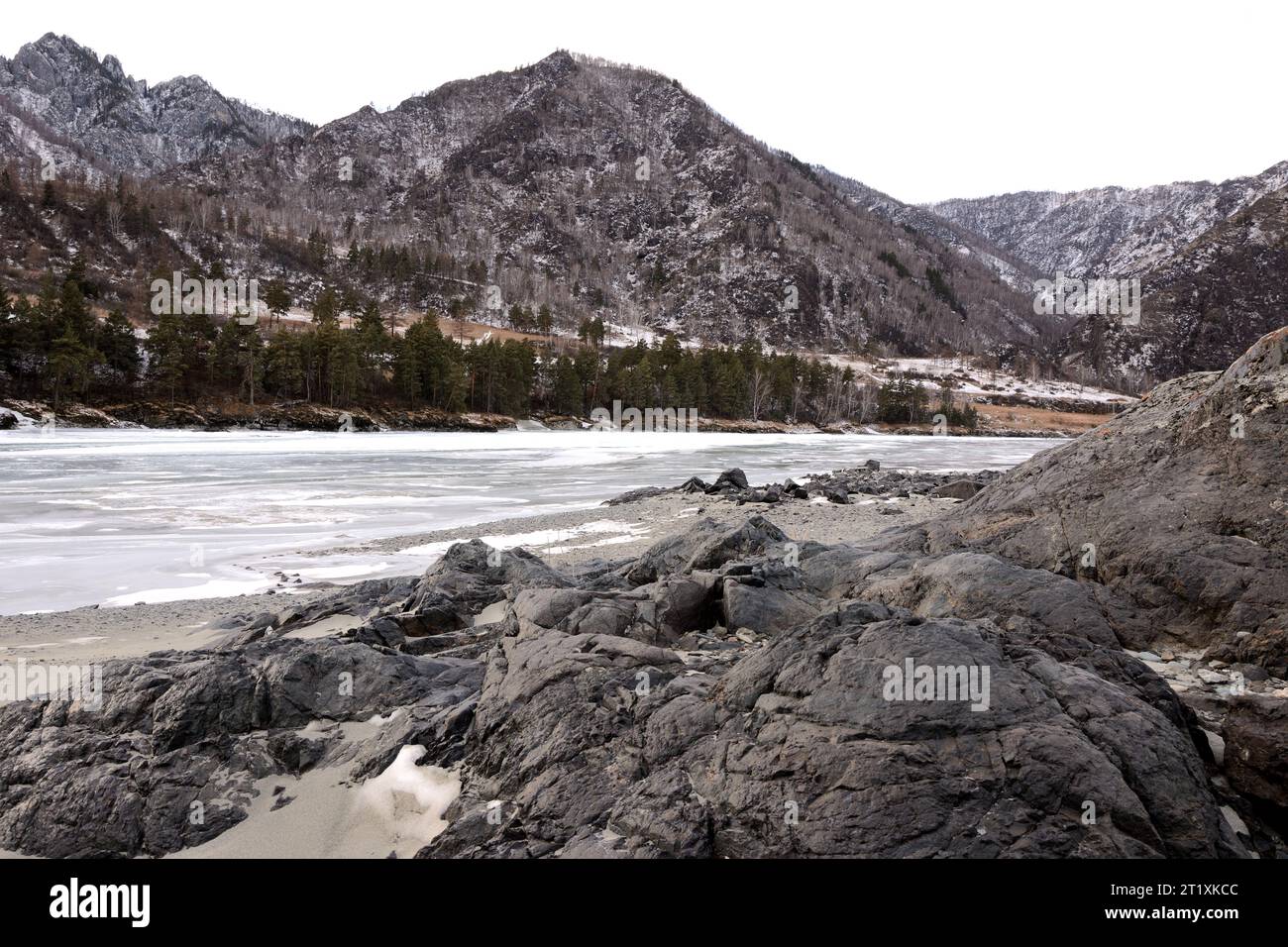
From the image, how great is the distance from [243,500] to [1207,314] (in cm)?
23176

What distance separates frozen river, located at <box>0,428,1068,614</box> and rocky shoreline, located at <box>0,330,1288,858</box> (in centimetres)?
509

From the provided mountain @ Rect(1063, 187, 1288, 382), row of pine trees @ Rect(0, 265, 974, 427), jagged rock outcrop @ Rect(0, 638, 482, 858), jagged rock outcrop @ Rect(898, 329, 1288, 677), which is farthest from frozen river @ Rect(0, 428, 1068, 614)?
mountain @ Rect(1063, 187, 1288, 382)

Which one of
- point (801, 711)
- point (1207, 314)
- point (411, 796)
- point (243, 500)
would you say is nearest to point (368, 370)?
point (243, 500)

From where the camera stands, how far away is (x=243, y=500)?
2053cm

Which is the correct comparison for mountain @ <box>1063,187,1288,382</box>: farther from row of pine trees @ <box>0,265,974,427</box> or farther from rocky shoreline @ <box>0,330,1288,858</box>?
rocky shoreline @ <box>0,330,1288,858</box>

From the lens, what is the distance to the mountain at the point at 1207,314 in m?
180

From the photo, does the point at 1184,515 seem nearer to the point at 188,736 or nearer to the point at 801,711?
the point at 801,711

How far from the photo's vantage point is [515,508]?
2047 centimetres

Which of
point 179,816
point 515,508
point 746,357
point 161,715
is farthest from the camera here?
point 746,357

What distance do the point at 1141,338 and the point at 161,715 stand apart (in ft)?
777

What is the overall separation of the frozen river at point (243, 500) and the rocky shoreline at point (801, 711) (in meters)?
5.09

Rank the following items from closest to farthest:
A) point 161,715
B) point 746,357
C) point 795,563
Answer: point 161,715 → point 795,563 → point 746,357

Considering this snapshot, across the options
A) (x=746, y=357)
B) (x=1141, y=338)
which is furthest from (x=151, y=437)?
(x=1141, y=338)
